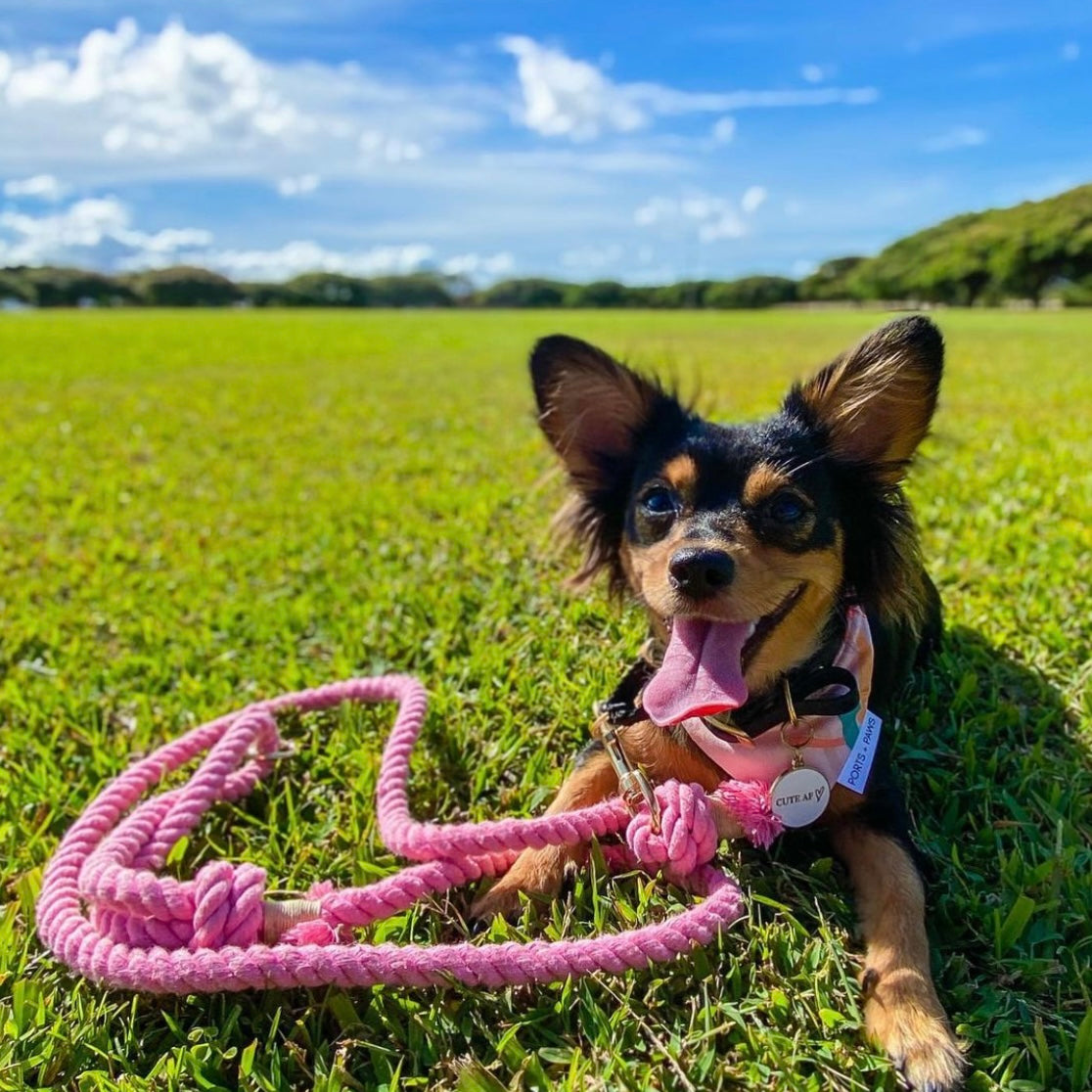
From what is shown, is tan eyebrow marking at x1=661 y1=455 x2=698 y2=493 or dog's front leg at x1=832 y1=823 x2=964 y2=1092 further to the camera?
tan eyebrow marking at x1=661 y1=455 x2=698 y2=493

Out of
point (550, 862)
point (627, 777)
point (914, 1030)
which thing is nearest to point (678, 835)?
point (627, 777)

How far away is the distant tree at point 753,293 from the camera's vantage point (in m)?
81.4

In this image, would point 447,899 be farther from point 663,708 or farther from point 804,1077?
point 804,1077

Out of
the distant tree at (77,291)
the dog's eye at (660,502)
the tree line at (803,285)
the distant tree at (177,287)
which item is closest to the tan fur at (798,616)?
the dog's eye at (660,502)

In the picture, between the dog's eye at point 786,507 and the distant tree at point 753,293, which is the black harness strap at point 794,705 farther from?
the distant tree at point 753,293

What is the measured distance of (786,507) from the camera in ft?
7.96

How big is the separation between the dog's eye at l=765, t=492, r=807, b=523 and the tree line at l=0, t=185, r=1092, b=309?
51524 millimetres

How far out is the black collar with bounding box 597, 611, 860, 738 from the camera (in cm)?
219

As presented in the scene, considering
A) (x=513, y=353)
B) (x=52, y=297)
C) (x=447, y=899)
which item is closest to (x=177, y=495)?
(x=447, y=899)

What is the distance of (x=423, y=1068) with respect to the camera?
1.78 meters

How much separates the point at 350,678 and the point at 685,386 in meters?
7.43

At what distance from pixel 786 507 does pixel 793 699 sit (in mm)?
522

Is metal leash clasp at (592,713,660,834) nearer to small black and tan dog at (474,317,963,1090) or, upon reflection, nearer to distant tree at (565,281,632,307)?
small black and tan dog at (474,317,963,1090)

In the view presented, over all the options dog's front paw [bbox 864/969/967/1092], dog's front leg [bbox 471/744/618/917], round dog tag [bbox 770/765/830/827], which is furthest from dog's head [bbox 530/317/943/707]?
dog's front paw [bbox 864/969/967/1092]
